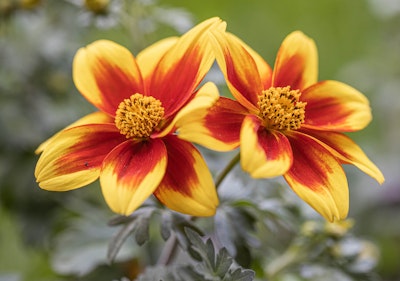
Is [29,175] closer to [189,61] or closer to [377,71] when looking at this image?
[189,61]

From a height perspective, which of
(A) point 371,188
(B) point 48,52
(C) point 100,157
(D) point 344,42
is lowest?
(A) point 371,188

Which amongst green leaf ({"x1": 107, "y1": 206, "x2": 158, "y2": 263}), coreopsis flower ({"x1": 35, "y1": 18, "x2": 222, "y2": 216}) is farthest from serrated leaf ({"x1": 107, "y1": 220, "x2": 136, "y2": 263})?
coreopsis flower ({"x1": 35, "y1": 18, "x2": 222, "y2": 216})

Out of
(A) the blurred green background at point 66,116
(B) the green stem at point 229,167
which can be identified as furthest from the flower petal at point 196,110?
(A) the blurred green background at point 66,116

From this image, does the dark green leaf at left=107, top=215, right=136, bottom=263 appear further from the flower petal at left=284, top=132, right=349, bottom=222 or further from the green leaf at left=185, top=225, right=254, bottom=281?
the flower petal at left=284, top=132, right=349, bottom=222

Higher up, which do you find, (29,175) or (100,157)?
(100,157)

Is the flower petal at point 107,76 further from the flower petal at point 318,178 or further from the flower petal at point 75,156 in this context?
the flower petal at point 318,178

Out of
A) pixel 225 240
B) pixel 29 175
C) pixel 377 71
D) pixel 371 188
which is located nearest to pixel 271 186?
pixel 225 240
